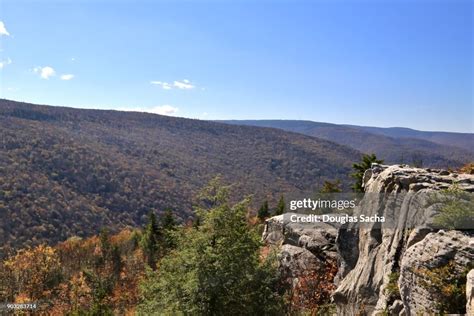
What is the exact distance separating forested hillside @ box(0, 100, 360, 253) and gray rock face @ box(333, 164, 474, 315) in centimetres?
2902

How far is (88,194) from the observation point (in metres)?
104

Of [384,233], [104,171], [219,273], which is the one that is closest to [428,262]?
[384,233]

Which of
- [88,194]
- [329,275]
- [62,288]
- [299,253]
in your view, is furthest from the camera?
[88,194]

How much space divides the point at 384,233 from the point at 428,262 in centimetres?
281

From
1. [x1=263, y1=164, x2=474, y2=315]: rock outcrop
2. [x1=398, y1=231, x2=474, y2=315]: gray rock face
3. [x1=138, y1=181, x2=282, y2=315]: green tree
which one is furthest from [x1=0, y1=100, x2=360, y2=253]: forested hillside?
[x1=398, y1=231, x2=474, y2=315]: gray rock face

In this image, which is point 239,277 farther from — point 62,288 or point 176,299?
point 62,288

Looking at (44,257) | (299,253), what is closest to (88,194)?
(44,257)

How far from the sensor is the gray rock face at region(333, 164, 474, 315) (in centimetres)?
884

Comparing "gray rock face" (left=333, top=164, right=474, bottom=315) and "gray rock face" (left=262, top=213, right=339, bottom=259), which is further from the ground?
"gray rock face" (left=333, top=164, right=474, bottom=315)

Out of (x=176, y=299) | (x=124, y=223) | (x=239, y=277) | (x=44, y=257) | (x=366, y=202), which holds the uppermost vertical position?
(x=366, y=202)

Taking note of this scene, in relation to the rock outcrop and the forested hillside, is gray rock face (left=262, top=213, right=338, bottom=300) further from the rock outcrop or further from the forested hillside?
the forested hillside

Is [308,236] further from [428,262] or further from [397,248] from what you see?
[428,262]

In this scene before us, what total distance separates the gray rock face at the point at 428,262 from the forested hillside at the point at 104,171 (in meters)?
32.9

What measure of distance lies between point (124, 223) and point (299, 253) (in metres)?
84.9
